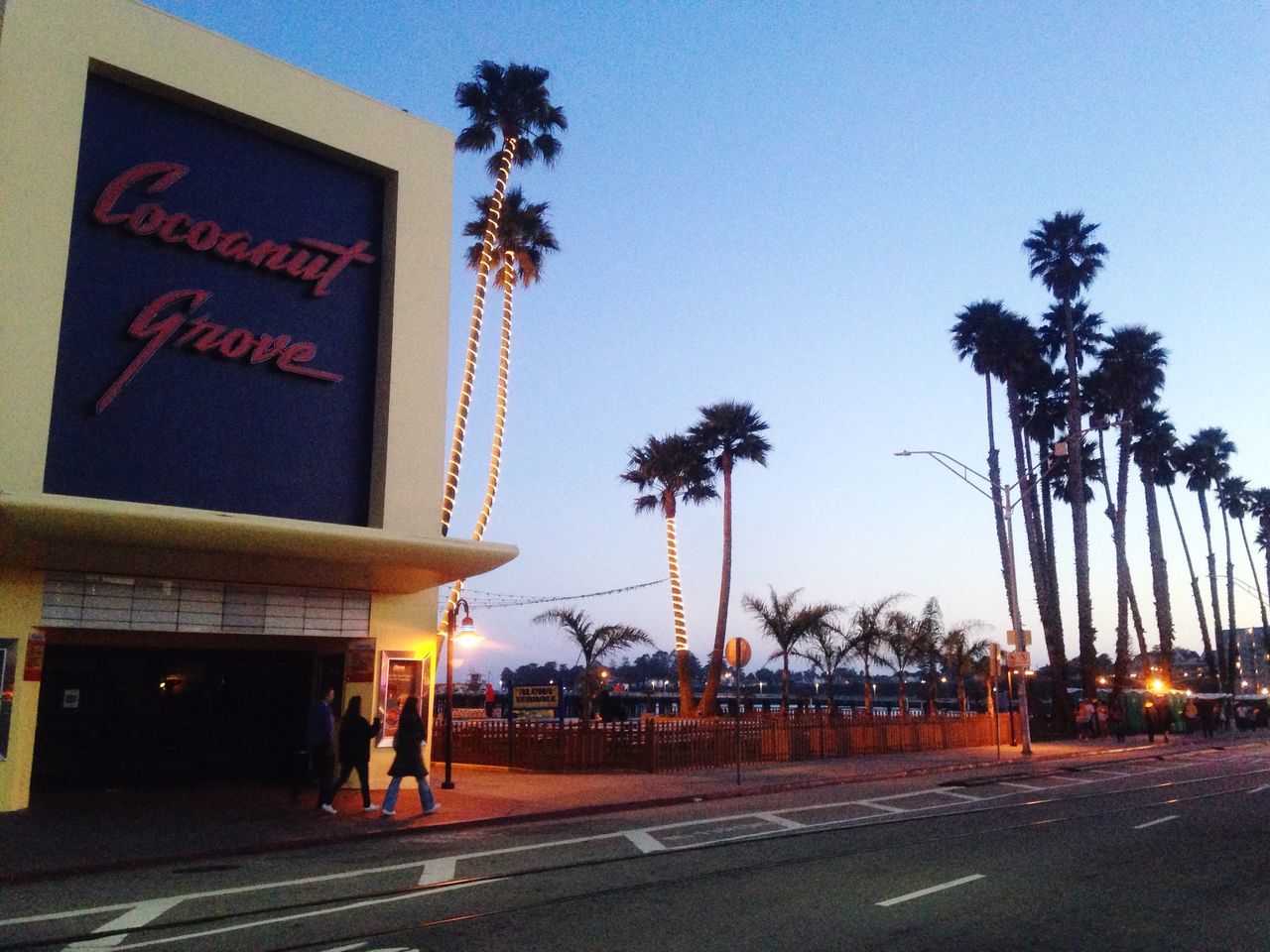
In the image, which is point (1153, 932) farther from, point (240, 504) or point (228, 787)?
point (228, 787)

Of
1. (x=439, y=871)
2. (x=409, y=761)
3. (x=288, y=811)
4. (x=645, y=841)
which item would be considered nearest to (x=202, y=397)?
(x=288, y=811)

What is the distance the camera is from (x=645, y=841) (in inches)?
485

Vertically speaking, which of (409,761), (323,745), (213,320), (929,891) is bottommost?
(929,891)

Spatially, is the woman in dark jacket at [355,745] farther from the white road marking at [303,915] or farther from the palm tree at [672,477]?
the palm tree at [672,477]

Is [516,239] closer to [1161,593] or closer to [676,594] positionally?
[676,594]

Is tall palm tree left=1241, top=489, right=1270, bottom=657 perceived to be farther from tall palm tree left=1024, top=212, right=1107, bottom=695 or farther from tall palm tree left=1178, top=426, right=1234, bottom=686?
tall palm tree left=1024, top=212, right=1107, bottom=695

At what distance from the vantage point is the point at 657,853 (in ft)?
36.9

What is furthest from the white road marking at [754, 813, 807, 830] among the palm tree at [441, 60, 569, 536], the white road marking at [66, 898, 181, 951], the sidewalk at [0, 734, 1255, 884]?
the palm tree at [441, 60, 569, 536]

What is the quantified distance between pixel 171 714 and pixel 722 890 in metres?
14.4

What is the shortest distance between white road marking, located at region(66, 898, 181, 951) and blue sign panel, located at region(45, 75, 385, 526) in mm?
8190

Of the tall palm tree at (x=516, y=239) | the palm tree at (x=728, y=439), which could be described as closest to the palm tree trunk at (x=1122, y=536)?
the palm tree at (x=728, y=439)

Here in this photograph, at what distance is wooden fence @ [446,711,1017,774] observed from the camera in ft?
71.8

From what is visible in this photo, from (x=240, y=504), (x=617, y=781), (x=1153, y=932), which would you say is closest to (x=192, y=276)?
(x=240, y=504)

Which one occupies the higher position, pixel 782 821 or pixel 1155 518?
pixel 1155 518
